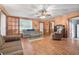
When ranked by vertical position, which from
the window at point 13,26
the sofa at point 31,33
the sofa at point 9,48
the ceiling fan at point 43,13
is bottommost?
the sofa at point 9,48

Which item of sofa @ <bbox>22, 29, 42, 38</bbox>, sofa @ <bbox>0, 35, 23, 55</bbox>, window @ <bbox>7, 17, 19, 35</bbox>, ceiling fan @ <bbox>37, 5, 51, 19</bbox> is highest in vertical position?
ceiling fan @ <bbox>37, 5, 51, 19</bbox>

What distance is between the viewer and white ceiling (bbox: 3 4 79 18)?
8.79ft

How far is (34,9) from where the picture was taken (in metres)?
2.74

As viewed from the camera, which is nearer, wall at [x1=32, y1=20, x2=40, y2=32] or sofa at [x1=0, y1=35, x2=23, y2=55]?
sofa at [x1=0, y1=35, x2=23, y2=55]

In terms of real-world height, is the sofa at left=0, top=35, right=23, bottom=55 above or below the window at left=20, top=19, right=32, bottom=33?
below

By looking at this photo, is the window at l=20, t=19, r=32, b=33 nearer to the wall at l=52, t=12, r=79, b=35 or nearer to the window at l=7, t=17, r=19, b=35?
the window at l=7, t=17, r=19, b=35

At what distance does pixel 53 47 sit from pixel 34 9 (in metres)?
1.00

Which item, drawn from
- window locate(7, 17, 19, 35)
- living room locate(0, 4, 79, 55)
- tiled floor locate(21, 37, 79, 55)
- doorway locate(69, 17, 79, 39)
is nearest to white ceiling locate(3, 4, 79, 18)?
living room locate(0, 4, 79, 55)

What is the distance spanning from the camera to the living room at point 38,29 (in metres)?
2.68

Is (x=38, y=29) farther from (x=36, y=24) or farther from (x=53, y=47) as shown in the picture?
(x=53, y=47)

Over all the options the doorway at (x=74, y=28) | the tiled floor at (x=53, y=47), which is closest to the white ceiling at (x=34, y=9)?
the doorway at (x=74, y=28)

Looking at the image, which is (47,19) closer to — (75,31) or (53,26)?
(53,26)

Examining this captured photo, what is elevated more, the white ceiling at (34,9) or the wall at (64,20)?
the white ceiling at (34,9)

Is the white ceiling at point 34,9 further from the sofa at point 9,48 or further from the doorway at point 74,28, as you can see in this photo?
the sofa at point 9,48
